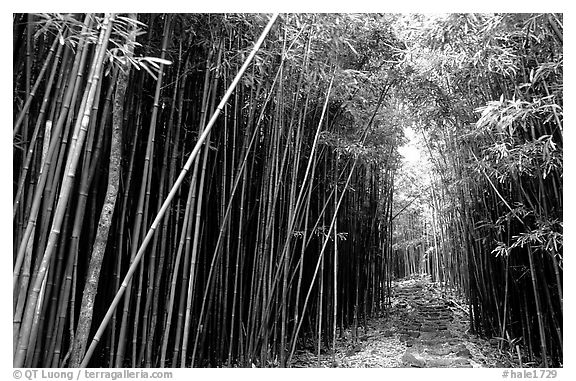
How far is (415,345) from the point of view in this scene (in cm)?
492

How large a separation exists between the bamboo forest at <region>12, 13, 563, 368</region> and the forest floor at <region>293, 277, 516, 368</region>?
49mm

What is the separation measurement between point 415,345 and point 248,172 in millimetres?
2925

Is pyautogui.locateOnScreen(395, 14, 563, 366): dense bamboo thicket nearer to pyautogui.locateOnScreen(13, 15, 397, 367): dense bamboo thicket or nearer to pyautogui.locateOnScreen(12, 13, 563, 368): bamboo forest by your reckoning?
pyautogui.locateOnScreen(12, 13, 563, 368): bamboo forest

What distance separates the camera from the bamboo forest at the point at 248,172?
→ 74.6 inches

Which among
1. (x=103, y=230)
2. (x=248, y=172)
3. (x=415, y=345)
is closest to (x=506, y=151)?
(x=248, y=172)

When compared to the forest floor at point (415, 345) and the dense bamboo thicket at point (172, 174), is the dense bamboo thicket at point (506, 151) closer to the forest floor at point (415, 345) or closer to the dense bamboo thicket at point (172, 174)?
the forest floor at point (415, 345)

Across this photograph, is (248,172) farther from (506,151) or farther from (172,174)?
(506,151)

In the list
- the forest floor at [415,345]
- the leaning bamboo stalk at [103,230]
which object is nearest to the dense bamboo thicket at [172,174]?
the leaning bamboo stalk at [103,230]

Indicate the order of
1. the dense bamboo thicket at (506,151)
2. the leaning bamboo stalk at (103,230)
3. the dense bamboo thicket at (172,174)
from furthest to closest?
the dense bamboo thicket at (506,151) → the leaning bamboo stalk at (103,230) → the dense bamboo thicket at (172,174)

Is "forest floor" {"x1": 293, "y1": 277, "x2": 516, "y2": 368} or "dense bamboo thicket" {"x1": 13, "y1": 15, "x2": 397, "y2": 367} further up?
"dense bamboo thicket" {"x1": 13, "y1": 15, "x2": 397, "y2": 367}

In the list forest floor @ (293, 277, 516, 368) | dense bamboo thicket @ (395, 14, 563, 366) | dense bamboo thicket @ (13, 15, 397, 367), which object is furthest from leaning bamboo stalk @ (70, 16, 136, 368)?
forest floor @ (293, 277, 516, 368)

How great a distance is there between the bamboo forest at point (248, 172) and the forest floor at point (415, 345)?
5 centimetres

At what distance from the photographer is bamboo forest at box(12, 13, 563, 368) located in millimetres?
1895

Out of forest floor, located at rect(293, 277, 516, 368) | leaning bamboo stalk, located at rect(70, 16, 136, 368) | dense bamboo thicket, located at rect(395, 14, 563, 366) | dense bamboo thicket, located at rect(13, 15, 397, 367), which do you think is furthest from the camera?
forest floor, located at rect(293, 277, 516, 368)
